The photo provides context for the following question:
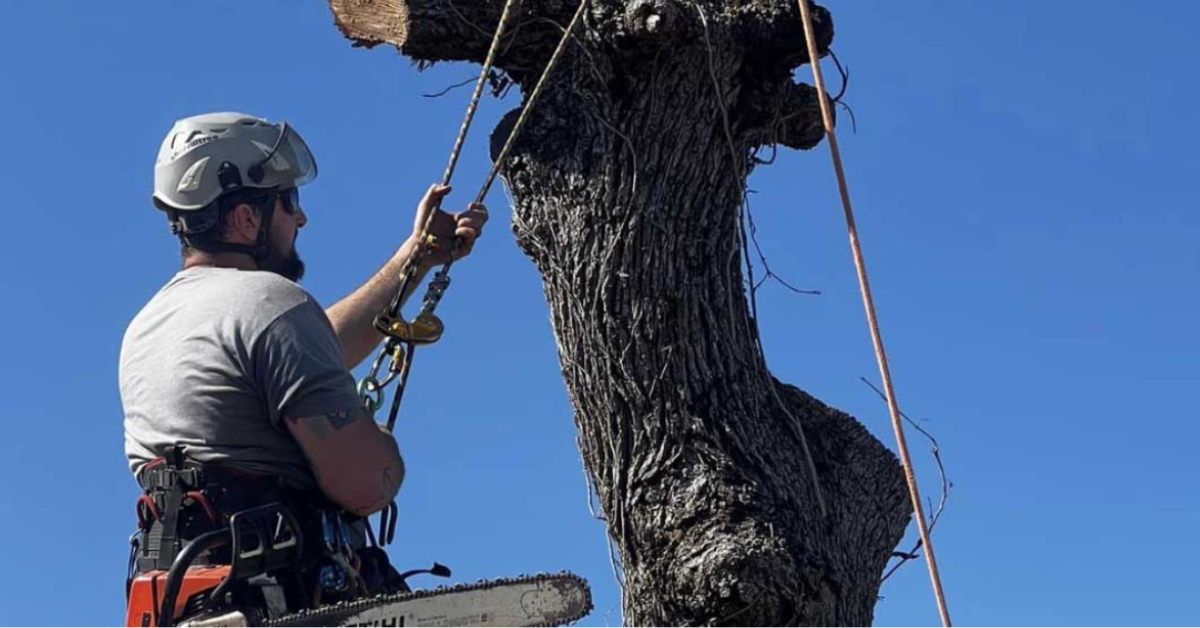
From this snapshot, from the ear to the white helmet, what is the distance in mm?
49

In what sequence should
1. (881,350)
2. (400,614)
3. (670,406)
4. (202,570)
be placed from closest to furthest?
(400,614)
(202,570)
(881,350)
(670,406)

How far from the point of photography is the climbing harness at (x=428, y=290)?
3977mm

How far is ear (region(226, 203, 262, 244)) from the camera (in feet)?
12.5

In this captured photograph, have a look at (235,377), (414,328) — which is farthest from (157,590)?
(414,328)

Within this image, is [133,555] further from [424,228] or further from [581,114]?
[581,114]

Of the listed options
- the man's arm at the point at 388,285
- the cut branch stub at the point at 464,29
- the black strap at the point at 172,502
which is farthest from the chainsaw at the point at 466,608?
the cut branch stub at the point at 464,29

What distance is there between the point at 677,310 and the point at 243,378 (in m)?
1.13

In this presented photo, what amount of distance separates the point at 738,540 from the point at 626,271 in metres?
0.68

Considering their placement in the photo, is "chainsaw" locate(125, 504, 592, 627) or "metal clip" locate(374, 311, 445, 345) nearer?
"chainsaw" locate(125, 504, 592, 627)

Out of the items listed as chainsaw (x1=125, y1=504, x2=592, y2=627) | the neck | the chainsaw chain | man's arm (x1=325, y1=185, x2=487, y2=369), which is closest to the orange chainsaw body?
chainsaw (x1=125, y1=504, x2=592, y2=627)

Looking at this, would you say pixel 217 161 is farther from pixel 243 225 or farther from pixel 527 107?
pixel 527 107

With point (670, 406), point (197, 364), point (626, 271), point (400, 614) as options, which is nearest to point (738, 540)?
point (670, 406)

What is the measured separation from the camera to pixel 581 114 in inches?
171

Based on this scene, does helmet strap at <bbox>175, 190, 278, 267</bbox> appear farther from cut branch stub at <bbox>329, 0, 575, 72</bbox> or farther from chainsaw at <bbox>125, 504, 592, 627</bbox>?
cut branch stub at <bbox>329, 0, 575, 72</bbox>
